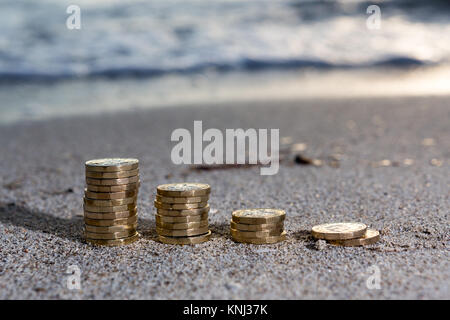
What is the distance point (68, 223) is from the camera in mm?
3639

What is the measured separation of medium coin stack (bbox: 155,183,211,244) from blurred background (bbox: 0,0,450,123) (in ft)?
18.9

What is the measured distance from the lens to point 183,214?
10.2 feet

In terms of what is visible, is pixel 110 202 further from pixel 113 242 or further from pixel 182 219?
pixel 182 219

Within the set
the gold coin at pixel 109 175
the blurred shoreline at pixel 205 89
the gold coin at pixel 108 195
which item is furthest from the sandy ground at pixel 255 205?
the blurred shoreline at pixel 205 89

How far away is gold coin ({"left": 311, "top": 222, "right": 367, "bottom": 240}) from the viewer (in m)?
2.97

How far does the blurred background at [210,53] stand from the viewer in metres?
9.87

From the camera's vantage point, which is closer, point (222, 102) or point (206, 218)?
point (206, 218)

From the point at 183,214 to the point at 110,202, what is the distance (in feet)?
1.33

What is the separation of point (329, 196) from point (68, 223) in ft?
6.00

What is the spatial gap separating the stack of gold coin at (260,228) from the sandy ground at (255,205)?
0.22ft

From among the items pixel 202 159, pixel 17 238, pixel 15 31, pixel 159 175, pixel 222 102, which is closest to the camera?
pixel 17 238

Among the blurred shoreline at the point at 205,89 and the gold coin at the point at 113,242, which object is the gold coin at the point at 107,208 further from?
the blurred shoreline at the point at 205,89

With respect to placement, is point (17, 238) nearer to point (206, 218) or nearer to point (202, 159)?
point (206, 218)

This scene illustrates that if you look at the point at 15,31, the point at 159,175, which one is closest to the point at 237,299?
the point at 159,175
